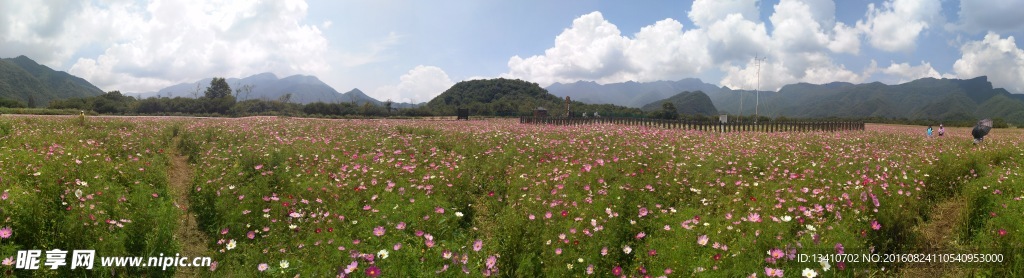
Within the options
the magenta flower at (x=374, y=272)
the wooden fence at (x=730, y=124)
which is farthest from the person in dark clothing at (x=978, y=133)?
the magenta flower at (x=374, y=272)

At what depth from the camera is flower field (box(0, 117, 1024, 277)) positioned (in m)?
4.52

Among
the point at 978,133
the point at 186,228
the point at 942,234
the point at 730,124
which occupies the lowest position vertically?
the point at 186,228

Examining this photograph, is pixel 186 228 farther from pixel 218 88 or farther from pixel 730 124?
pixel 218 88

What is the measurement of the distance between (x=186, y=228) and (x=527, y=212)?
16.9ft

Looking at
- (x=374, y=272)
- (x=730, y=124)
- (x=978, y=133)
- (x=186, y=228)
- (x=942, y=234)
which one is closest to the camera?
(x=374, y=272)

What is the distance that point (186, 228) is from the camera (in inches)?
271

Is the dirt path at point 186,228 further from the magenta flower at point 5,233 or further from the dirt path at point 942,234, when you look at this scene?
the dirt path at point 942,234

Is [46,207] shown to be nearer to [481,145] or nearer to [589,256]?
→ [589,256]

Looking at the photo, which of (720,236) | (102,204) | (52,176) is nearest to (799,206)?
(720,236)

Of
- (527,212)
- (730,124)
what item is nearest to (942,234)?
(527,212)

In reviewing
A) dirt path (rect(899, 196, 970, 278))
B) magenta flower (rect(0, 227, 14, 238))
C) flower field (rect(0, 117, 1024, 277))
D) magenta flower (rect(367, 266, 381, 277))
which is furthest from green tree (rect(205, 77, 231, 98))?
dirt path (rect(899, 196, 970, 278))

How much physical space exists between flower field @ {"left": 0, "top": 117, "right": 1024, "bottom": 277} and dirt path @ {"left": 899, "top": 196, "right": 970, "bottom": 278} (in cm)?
4

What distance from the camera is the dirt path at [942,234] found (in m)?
4.93

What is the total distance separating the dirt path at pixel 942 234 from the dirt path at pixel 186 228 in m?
8.12
